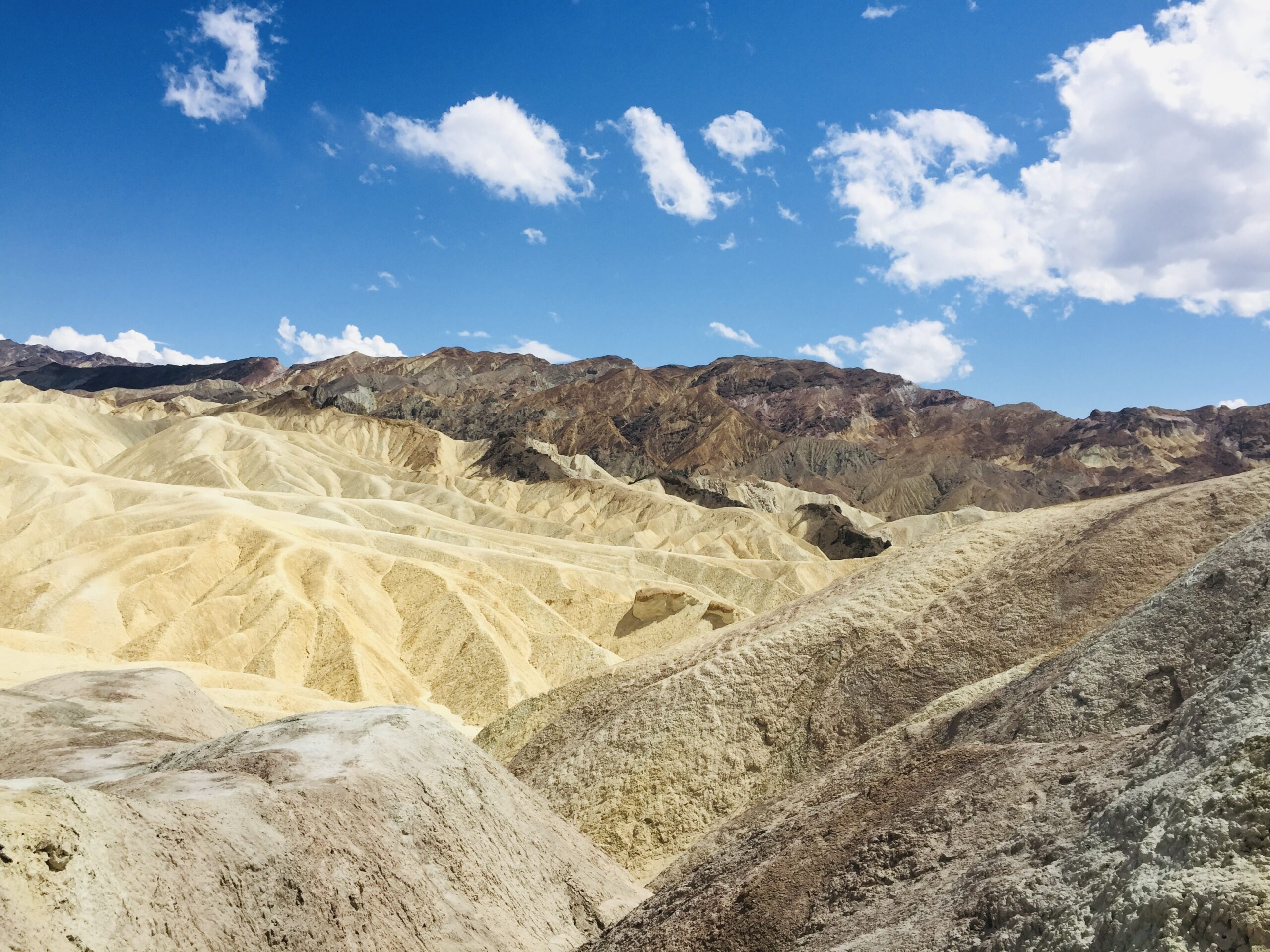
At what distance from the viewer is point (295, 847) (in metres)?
8.97

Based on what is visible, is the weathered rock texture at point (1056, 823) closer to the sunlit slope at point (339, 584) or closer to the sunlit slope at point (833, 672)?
the sunlit slope at point (833, 672)

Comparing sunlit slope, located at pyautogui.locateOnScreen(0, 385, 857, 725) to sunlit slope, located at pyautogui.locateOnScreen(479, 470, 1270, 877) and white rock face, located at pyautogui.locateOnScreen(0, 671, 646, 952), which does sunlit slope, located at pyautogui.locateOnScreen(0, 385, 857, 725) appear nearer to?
sunlit slope, located at pyautogui.locateOnScreen(479, 470, 1270, 877)

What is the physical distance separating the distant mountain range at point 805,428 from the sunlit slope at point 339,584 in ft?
150

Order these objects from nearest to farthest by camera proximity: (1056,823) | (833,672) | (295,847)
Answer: (1056,823)
(295,847)
(833,672)

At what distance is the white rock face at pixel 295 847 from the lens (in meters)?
7.07

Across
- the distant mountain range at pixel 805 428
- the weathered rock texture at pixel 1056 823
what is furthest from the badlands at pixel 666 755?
the distant mountain range at pixel 805 428

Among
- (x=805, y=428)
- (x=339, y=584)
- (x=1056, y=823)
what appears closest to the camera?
(x=1056, y=823)

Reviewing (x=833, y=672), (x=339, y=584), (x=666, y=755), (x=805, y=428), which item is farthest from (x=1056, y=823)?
(x=805, y=428)

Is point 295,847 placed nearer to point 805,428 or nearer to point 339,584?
point 339,584

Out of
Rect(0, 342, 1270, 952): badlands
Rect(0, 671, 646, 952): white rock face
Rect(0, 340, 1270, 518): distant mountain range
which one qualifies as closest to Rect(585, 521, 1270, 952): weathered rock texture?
Rect(0, 342, 1270, 952): badlands

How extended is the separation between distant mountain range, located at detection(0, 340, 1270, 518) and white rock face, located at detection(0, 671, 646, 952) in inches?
3977

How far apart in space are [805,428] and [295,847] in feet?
556

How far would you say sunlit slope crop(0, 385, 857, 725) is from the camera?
35.8 meters

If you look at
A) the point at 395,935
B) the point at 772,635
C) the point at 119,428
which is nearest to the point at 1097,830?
the point at 395,935
